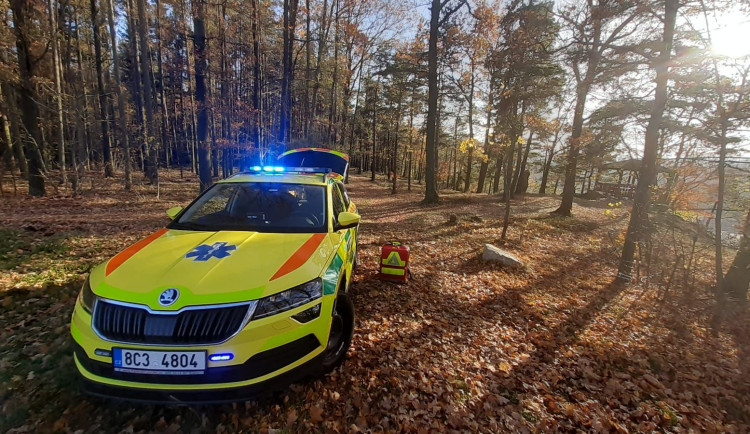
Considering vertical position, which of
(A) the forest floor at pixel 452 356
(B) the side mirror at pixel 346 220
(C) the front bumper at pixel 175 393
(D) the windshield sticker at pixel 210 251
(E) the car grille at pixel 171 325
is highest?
(B) the side mirror at pixel 346 220

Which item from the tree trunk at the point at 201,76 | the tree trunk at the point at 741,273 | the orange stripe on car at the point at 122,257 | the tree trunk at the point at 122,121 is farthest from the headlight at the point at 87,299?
the tree trunk at the point at 122,121

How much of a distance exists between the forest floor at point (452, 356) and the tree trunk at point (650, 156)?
29.3 inches

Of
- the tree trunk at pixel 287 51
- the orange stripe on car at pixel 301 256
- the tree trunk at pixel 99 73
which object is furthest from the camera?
the tree trunk at pixel 287 51

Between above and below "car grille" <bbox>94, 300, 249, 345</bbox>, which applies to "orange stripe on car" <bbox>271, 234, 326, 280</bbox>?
above

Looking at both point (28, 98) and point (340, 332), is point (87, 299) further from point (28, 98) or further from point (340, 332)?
point (28, 98)

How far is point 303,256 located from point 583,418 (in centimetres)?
315

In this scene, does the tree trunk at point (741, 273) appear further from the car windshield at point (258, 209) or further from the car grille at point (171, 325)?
the car grille at point (171, 325)

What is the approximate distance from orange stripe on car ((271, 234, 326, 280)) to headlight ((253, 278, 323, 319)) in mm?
155

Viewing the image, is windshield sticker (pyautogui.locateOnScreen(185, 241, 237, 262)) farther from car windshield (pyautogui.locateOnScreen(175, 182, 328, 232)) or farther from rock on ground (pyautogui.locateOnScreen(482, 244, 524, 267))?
rock on ground (pyautogui.locateOnScreen(482, 244, 524, 267))

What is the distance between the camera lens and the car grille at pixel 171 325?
1.93 meters

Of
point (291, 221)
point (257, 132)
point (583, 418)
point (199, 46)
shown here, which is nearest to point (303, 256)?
point (291, 221)

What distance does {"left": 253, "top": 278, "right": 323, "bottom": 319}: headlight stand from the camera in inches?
81.8

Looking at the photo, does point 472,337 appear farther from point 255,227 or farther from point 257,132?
point 257,132

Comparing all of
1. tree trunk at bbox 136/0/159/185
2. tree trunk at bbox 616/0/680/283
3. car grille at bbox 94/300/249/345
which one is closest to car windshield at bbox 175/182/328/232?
car grille at bbox 94/300/249/345
